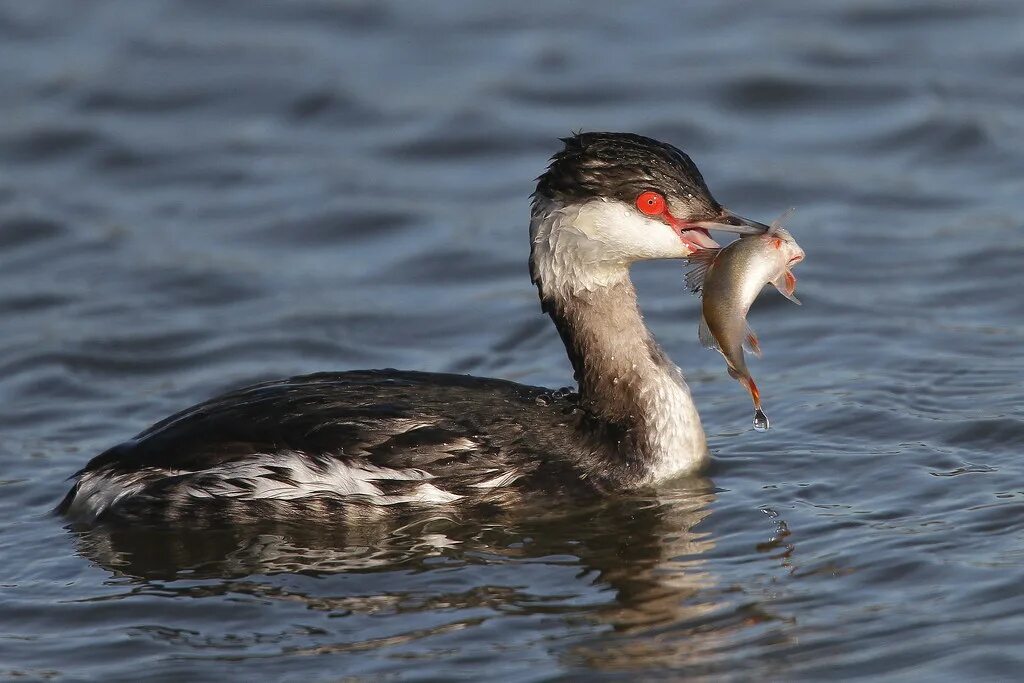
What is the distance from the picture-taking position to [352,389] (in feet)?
26.1

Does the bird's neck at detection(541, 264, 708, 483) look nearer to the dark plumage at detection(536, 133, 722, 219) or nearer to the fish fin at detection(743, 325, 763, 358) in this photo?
the dark plumage at detection(536, 133, 722, 219)

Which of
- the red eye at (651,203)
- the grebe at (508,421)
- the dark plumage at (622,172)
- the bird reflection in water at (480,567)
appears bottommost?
the bird reflection in water at (480,567)

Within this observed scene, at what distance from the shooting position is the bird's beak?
7.81 metres

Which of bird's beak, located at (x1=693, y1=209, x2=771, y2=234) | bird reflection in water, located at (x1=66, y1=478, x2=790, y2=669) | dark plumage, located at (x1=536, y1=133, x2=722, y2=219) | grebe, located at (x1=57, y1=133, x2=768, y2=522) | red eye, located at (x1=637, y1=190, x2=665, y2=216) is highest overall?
dark plumage, located at (x1=536, y1=133, x2=722, y2=219)

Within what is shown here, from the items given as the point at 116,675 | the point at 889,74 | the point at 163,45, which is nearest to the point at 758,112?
the point at 889,74

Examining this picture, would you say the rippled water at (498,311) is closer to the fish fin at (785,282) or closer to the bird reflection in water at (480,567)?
the bird reflection in water at (480,567)

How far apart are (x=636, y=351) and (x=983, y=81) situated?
266 inches

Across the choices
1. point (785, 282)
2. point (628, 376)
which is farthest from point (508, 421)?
point (785, 282)

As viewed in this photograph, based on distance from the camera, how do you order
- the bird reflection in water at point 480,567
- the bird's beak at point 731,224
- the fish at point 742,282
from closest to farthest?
the bird reflection in water at point 480,567
the fish at point 742,282
the bird's beak at point 731,224

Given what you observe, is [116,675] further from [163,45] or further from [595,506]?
[163,45]

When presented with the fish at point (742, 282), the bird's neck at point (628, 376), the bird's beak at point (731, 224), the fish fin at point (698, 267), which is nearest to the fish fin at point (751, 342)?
the fish at point (742, 282)

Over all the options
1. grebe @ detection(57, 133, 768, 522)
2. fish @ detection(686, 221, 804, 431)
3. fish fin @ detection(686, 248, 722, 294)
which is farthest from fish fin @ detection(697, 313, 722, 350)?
grebe @ detection(57, 133, 768, 522)

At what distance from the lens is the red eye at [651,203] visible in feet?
26.1

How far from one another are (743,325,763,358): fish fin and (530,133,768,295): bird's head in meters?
0.47
